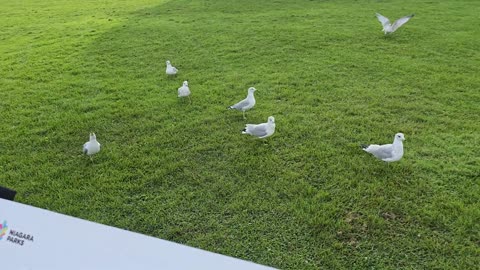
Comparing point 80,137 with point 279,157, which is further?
point 80,137

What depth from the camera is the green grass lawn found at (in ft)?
13.9

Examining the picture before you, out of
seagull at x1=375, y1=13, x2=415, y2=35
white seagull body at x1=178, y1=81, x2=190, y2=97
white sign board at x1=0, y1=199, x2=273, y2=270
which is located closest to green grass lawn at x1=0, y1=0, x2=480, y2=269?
white seagull body at x1=178, y1=81, x2=190, y2=97

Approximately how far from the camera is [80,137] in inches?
241

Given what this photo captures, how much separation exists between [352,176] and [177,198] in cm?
217

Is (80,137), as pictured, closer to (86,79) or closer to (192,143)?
(192,143)

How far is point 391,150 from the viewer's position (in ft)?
15.9

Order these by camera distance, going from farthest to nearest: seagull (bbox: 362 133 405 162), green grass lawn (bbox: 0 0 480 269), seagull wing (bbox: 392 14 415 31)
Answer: seagull wing (bbox: 392 14 415 31), seagull (bbox: 362 133 405 162), green grass lawn (bbox: 0 0 480 269)

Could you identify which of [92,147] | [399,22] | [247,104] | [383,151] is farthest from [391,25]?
[92,147]

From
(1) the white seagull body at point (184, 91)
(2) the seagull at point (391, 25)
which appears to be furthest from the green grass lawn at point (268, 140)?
(2) the seagull at point (391, 25)

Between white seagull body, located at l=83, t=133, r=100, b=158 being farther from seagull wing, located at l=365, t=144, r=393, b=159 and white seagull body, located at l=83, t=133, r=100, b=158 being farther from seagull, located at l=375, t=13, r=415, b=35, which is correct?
seagull, located at l=375, t=13, r=415, b=35

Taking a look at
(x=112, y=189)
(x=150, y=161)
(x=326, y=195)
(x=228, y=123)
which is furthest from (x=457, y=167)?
(x=112, y=189)

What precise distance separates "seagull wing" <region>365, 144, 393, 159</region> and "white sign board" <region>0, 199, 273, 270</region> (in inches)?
135

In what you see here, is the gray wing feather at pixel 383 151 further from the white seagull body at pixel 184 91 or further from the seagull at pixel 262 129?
the white seagull body at pixel 184 91

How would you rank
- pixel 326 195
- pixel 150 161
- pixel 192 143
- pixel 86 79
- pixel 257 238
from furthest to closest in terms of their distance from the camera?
pixel 86 79 < pixel 192 143 < pixel 150 161 < pixel 326 195 < pixel 257 238
